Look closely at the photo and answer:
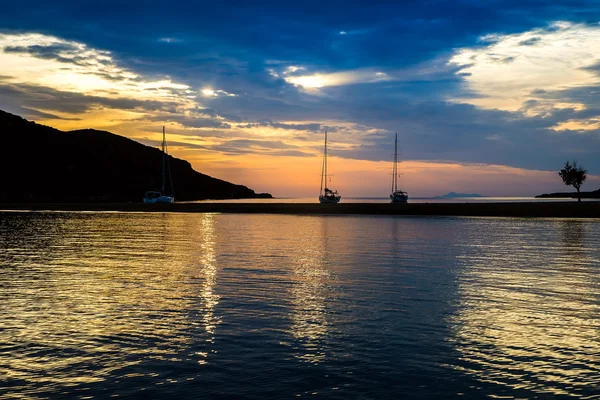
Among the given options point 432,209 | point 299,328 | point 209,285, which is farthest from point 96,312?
point 432,209

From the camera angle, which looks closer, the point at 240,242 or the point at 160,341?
the point at 160,341

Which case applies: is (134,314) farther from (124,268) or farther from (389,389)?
(124,268)

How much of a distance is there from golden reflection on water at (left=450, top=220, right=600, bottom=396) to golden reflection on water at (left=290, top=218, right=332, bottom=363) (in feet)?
11.0

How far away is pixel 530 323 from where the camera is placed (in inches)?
587

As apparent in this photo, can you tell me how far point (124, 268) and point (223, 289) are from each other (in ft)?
28.1

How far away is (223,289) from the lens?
67.4 ft

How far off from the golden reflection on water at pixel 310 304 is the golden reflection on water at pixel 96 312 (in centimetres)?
239

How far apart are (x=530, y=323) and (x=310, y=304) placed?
6.84 meters

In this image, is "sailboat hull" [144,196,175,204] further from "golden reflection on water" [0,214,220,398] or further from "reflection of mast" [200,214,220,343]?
"golden reflection on water" [0,214,220,398]

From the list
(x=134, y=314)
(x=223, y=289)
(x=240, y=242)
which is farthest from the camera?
(x=240, y=242)

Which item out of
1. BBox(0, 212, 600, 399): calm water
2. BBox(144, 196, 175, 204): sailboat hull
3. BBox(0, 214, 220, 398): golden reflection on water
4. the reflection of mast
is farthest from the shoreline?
BBox(0, 214, 220, 398): golden reflection on water

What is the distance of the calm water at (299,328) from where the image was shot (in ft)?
33.6

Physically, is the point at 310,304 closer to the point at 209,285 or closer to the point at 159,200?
the point at 209,285

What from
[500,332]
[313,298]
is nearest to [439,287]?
[313,298]
